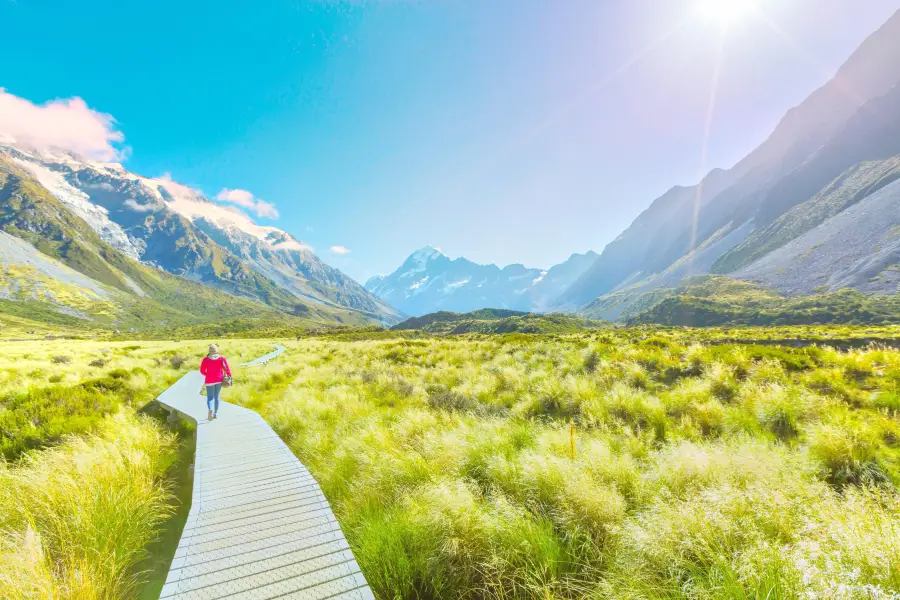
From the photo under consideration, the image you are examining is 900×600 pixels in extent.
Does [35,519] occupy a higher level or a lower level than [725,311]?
higher

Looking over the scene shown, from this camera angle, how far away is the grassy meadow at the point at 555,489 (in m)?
3.34

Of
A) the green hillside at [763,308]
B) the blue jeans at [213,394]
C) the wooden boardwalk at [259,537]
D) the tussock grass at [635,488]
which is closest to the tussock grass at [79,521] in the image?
the wooden boardwalk at [259,537]

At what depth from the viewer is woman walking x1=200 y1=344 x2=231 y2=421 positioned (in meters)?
10.5

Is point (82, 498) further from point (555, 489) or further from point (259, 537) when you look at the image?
point (555, 489)

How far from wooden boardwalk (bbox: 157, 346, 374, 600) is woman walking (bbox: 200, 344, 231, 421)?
2.73 metres

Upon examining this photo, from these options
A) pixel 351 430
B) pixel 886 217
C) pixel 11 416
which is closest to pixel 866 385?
pixel 351 430

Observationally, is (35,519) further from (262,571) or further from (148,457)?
(262,571)

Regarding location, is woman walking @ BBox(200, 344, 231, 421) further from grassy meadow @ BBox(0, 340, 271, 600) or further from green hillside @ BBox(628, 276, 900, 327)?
green hillside @ BBox(628, 276, 900, 327)

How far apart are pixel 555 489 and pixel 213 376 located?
1011cm

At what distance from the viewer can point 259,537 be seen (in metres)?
5.00

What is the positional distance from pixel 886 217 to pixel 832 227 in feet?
57.3

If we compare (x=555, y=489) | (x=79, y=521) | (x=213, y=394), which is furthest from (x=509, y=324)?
→ (x=79, y=521)

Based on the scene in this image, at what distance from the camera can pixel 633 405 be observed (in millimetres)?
8844

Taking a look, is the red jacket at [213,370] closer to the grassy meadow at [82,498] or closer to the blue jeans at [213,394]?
the blue jeans at [213,394]
